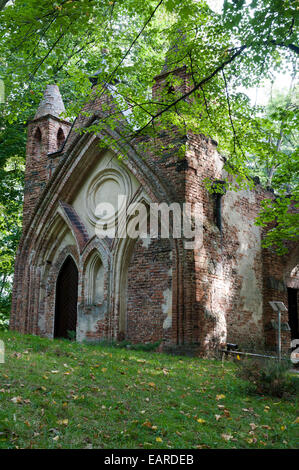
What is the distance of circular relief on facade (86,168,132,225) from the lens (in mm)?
12164

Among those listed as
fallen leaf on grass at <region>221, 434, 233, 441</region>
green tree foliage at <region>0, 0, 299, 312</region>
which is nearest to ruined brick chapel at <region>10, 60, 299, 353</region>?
green tree foliage at <region>0, 0, 299, 312</region>

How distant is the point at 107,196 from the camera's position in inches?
506

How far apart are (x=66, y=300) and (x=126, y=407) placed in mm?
8323

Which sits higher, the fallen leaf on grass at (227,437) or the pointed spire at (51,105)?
the pointed spire at (51,105)

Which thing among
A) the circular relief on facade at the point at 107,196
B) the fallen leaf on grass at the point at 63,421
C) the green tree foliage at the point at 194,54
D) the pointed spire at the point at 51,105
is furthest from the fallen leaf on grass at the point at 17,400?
the pointed spire at the point at 51,105

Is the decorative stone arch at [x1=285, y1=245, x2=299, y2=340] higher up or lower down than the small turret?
lower down

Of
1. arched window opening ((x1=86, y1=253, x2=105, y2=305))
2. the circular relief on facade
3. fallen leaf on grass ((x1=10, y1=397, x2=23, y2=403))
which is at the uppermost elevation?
the circular relief on facade

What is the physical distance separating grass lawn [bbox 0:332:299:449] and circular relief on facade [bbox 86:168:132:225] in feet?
16.9

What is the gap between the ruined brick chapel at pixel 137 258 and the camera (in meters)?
10.4

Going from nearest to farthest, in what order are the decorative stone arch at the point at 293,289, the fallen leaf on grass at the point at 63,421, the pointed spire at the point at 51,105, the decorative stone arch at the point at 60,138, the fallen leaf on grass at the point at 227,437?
the fallen leaf on grass at the point at 63,421 → the fallen leaf on grass at the point at 227,437 → the decorative stone arch at the point at 293,289 → the pointed spire at the point at 51,105 → the decorative stone arch at the point at 60,138

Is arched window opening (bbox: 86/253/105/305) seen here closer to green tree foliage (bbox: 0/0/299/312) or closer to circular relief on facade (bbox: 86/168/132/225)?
circular relief on facade (bbox: 86/168/132/225)

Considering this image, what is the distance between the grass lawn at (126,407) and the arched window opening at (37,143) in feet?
29.1

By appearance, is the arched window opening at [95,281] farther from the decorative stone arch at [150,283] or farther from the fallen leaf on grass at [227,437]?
the fallen leaf on grass at [227,437]
